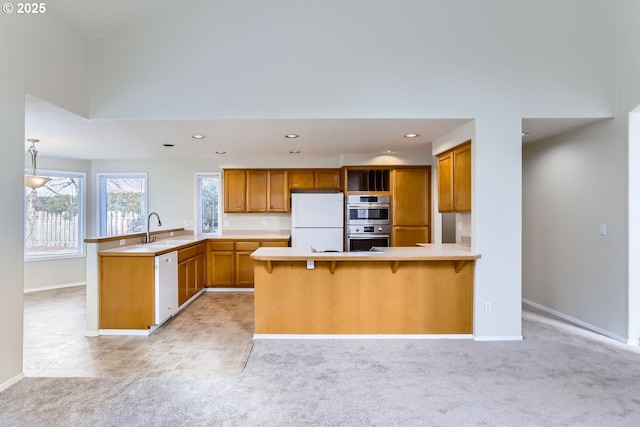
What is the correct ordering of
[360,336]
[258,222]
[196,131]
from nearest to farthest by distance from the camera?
[360,336]
[196,131]
[258,222]

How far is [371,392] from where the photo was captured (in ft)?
7.57

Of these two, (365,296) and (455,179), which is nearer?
(365,296)

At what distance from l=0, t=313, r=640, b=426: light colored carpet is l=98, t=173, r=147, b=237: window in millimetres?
3896

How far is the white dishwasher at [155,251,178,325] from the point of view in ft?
11.8

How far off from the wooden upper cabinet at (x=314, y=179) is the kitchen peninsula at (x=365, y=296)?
2370mm

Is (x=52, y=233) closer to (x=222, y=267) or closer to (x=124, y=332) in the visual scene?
(x=222, y=267)

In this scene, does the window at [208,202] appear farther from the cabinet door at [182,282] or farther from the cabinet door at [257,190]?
the cabinet door at [182,282]

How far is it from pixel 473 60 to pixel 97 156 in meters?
5.60

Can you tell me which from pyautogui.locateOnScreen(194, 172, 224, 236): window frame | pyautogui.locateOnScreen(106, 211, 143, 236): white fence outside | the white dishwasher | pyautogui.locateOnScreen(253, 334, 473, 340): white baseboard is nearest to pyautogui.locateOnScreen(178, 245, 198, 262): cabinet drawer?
the white dishwasher

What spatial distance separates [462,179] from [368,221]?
1917 millimetres

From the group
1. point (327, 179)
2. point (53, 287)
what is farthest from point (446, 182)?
point (53, 287)

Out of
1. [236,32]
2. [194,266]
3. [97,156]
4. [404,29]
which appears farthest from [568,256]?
[97,156]

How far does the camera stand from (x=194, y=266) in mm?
4836

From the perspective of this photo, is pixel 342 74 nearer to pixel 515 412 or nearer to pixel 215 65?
pixel 215 65
